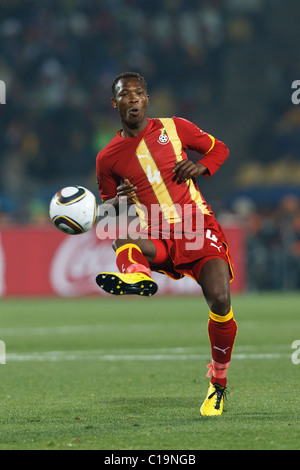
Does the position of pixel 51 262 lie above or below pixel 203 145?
above

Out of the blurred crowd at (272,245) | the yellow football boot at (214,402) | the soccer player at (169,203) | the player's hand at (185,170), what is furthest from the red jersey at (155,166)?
the blurred crowd at (272,245)

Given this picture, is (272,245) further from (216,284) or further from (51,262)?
(216,284)

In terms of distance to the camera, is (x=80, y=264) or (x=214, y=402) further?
(x=80, y=264)

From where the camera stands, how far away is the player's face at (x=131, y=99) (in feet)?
17.0

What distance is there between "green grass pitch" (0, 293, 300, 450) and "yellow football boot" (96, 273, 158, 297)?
0.74m

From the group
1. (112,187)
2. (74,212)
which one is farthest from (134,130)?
(74,212)

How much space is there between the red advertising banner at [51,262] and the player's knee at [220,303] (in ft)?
36.6

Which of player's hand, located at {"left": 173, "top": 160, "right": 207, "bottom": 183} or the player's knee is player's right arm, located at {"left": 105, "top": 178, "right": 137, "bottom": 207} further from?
the player's knee

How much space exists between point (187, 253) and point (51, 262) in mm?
11487

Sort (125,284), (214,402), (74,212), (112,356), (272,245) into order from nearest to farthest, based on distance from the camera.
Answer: (125,284)
(214,402)
(74,212)
(112,356)
(272,245)

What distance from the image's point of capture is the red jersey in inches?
211

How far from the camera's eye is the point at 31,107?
21.6m

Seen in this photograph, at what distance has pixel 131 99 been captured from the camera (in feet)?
17.0
